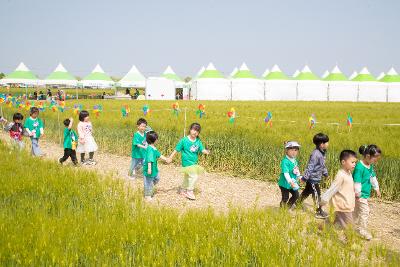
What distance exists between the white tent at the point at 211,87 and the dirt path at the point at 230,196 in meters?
32.8

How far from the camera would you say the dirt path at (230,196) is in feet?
18.4

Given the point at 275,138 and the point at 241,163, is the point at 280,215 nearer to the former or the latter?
the point at 241,163

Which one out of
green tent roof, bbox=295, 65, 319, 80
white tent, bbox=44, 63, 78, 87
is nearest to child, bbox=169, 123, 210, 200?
white tent, bbox=44, 63, 78, 87

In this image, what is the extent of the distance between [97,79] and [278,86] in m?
21.3

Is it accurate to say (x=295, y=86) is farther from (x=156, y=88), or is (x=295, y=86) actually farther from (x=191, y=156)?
(x=191, y=156)

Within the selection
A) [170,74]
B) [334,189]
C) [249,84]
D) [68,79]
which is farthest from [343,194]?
[170,74]

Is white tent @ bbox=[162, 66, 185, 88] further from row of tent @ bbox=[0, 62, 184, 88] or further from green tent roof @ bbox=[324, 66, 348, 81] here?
green tent roof @ bbox=[324, 66, 348, 81]

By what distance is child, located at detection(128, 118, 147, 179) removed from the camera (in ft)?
26.1

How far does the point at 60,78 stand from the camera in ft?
125

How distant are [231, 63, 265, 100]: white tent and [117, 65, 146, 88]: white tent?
10.7 m

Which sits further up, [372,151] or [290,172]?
[372,151]

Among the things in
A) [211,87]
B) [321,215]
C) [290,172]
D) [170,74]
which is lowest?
[321,215]

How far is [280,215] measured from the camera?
14.9 ft

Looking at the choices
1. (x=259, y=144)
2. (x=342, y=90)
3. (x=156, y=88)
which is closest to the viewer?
(x=259, y=144)
